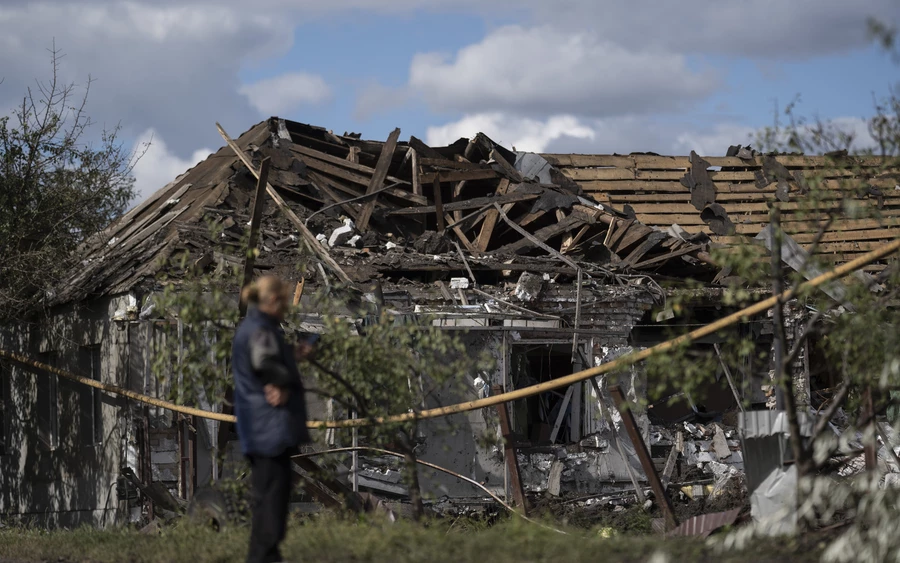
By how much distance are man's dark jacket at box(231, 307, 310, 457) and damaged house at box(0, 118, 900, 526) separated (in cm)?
540

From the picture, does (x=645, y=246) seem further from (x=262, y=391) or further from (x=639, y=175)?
(x=262, y=391)

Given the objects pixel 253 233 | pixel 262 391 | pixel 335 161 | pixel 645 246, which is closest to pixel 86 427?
pixel 335 161

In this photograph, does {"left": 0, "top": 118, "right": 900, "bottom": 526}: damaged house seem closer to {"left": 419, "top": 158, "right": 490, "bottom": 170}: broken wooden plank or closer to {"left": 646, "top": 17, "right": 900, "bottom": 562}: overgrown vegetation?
{"left": 419, "top": 158, "right": 490, "bottom": 170}: broken wooden plank

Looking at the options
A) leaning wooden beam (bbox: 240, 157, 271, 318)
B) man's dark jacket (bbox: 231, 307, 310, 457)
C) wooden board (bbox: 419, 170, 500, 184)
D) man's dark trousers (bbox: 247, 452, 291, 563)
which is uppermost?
wooden board (bbox: 419, 170, 500, 184)

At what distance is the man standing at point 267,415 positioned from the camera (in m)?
5.57

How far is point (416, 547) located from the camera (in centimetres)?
598

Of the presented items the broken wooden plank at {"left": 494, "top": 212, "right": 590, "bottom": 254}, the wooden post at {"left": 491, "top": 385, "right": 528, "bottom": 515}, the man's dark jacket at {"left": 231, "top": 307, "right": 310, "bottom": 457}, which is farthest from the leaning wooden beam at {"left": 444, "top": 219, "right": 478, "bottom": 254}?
the man's dark jacket at {"left": 231, "top": 307, "right": 310, "bottom": 457}

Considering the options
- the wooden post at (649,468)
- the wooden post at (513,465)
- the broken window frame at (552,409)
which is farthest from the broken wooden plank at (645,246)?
the wooden post at (649,468)

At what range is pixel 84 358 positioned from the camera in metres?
14.0

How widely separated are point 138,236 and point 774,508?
1037cm

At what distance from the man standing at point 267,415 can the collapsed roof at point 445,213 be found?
7.16 m

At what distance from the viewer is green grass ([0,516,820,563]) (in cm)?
572

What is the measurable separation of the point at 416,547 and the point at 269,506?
0.95 metres

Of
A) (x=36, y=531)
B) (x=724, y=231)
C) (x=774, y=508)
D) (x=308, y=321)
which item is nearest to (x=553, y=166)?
(x=724, y=231)
